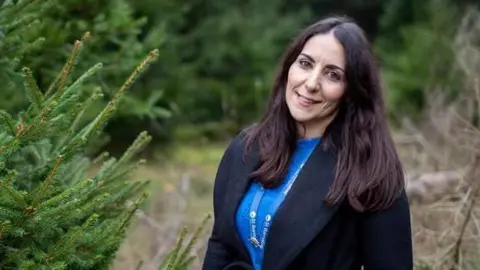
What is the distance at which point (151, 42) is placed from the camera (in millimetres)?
6809

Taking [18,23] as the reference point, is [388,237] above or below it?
below

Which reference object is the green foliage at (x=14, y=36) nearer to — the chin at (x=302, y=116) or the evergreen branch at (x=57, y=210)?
the evergreen branch at (x=57, y=210)

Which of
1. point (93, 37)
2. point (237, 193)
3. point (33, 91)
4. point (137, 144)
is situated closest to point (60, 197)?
point (33, 91)

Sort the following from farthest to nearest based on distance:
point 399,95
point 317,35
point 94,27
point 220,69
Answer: point 220,69
point 399,95
point 94,27
point 317,35

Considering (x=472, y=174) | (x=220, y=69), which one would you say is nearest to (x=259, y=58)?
(x=220, y=69)

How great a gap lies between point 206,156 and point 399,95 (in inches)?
175

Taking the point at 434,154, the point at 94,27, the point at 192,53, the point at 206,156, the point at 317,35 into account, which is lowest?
the point at 206,156

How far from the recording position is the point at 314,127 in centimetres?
306

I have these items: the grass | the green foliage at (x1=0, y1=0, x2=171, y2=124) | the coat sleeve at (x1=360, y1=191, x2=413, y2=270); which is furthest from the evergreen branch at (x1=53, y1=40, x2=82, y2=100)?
the green foliage at (x1=0, y1=0, x2=171, y2=124)

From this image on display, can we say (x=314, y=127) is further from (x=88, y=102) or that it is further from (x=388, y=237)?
(x=88, y=102)

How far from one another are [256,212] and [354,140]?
437 millimetres

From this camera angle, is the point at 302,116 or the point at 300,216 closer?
the point at 300,216

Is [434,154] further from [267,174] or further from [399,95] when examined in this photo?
[399,95]

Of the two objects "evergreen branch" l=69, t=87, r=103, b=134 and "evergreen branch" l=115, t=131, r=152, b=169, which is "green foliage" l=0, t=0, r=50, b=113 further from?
"evergreen branch" l=115, t=131, r=152, b=169
